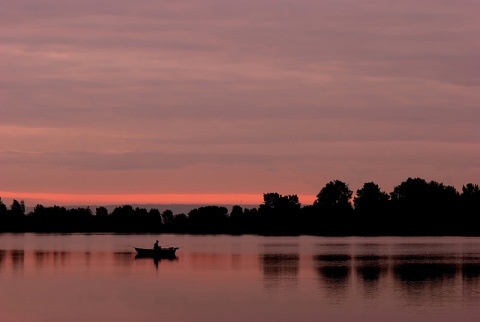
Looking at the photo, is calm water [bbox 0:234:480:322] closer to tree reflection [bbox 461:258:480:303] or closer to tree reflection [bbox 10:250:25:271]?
tree reflection [bbox 461:258:480:303]

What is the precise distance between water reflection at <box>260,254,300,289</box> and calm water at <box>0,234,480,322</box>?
85 mm

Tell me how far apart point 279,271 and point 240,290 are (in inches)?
695

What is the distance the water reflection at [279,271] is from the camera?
65231 mm

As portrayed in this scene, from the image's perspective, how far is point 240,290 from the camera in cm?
6059

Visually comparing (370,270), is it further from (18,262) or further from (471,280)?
(18,262)

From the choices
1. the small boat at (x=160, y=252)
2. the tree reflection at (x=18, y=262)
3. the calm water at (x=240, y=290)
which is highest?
the small boat at (x=160, y=252)

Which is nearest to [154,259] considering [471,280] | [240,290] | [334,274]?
[334,274]

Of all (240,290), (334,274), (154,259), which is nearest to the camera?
(240,290)

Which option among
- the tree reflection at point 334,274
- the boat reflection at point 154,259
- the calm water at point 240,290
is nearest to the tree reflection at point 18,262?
the calm water at point 240,290

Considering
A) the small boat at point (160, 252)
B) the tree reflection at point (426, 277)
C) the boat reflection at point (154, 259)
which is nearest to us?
the tree reflection at point (426, 277)

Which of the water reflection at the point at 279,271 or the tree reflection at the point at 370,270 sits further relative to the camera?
the water reflection at the point at 279,271

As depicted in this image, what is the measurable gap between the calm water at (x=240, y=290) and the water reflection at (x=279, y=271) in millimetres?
Result: 85

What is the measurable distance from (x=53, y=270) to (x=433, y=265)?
32.8 m

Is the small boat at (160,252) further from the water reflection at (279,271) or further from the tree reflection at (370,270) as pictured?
the tree reflection at (370,270)
